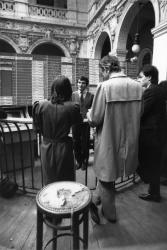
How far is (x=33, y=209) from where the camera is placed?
8.39 ft

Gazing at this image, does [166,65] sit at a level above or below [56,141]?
above

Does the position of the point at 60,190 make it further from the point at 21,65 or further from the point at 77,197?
the point at 21,65

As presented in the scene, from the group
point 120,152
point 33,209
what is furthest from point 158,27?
point 33,209

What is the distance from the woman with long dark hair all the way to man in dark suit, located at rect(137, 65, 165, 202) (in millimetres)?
910

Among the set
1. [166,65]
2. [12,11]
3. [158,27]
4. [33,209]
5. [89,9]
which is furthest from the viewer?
[89,9]

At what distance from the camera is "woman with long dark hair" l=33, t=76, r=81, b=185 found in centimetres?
188

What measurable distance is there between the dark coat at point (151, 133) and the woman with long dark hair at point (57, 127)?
907 mm

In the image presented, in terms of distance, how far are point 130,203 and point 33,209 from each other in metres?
1.21

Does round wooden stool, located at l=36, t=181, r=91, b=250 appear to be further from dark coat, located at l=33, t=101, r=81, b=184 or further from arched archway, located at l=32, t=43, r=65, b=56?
arched archway, located at l=32, t=43, r=65, b=56

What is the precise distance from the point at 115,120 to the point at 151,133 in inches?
26.0

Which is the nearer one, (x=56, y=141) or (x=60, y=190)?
(x=60, y=190)

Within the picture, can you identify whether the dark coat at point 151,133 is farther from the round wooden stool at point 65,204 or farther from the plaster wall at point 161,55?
the plaster wall at point 161,55

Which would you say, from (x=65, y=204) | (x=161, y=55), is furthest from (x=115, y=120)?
(x=161, y=55)

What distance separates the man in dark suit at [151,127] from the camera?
2.38 metres
